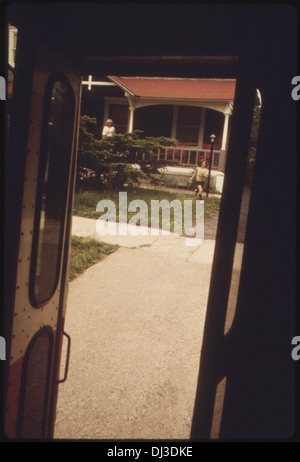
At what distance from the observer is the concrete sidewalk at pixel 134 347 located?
276cm

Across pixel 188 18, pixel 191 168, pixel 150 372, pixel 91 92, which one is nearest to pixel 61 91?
pixel 188 18

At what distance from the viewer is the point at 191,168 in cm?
1620

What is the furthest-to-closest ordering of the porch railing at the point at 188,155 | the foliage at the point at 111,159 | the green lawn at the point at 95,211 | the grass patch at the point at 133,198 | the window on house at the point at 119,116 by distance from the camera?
the window on house at the point at 119,116
the porch railing at the point at 188,155
the foliage at the point at 111,159
the grass patch at the point at 133,198
the green lawn at the point at 95,211

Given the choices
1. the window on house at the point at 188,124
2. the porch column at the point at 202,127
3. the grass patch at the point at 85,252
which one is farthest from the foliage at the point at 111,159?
the window on house at the point at 188,124

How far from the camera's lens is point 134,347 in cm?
379

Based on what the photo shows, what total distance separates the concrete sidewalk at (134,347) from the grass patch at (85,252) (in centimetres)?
15

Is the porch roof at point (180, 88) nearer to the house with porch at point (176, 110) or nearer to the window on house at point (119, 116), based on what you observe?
the house with porch at point (176, 110)

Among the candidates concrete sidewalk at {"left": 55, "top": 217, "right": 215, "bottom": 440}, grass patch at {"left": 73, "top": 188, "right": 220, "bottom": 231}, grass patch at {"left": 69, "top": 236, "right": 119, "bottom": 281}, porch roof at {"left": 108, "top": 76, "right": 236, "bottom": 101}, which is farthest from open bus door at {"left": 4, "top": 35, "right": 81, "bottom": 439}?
porch roof at {"left": 108, "top": 76, "right": 236, "bottom": 101}

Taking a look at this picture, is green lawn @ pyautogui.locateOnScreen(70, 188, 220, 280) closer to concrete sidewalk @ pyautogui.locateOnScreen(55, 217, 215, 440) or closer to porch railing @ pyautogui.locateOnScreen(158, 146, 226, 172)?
concrete sidewalk @ pyautogui.locateOnScreen(55, 217, 215, 440)

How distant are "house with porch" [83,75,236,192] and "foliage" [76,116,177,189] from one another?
12.2 ft

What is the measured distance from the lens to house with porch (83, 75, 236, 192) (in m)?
16.0

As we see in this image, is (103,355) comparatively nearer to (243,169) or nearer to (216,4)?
(243,169)

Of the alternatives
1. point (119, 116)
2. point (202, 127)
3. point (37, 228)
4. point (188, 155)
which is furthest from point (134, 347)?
point (119, 116)

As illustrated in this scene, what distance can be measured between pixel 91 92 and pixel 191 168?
7.30 m
